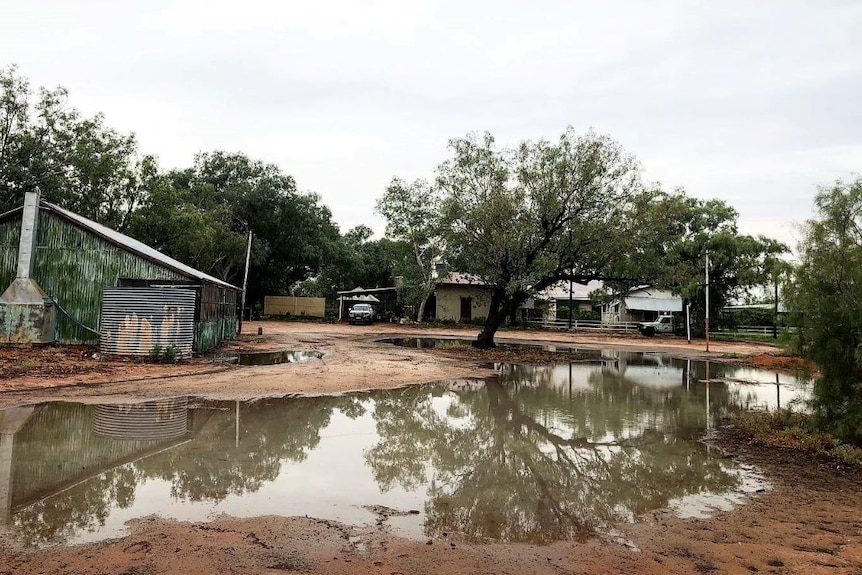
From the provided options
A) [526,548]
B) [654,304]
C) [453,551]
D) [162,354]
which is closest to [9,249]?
[162,354]

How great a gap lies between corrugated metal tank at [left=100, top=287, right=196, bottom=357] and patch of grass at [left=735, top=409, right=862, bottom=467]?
1433 centimetres

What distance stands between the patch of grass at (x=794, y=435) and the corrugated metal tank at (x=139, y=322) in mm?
14333

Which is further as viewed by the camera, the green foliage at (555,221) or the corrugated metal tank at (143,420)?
the green foliage at (555,221)

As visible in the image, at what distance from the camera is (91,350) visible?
54.8 feet

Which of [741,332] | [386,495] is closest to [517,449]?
[386,495]

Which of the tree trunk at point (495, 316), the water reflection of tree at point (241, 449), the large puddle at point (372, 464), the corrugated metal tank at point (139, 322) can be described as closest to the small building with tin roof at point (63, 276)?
the corrugated metal tank at point (139, 322)

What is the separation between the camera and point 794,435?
8805 mm

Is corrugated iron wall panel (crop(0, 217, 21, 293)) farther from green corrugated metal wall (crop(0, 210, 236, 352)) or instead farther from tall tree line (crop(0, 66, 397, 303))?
tall tree line (crop(0, 66, 397, 303))

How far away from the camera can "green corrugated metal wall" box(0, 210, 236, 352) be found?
59.3 ft

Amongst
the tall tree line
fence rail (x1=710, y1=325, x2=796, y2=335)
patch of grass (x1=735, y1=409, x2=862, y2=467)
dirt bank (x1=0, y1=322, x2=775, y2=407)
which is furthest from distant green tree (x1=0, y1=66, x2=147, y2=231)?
fence rail (x1=710, y1=325, x2=796, y2=335)

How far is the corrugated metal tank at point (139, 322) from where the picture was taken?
619 inches

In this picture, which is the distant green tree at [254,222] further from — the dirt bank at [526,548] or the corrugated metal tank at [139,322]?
the dirt bank at [526,548]

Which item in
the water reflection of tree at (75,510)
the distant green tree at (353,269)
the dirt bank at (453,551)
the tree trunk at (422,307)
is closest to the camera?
the dirt bank at (453,551)

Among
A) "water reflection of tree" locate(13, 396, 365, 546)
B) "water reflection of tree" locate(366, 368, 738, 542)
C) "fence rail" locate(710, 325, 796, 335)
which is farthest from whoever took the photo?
"fence rail" locate(710, 325, 796, 335)
